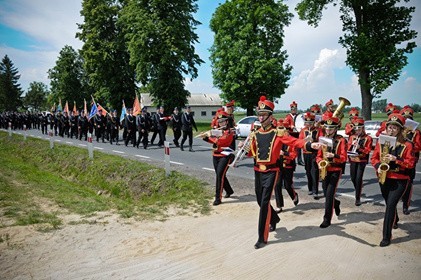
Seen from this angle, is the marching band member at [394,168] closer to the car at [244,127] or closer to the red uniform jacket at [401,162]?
the red uniform jacket at [401,162]

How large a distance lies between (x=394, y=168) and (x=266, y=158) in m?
2.10

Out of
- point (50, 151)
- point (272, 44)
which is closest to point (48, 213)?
point (50, 151)

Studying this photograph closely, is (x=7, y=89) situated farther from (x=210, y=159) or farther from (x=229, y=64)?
(x=210, y=159)

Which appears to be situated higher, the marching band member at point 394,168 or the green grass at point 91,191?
the marching band member at point 394,168

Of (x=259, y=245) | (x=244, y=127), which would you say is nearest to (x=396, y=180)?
(x=259, y=245)

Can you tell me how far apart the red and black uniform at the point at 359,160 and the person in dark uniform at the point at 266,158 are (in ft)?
9.94

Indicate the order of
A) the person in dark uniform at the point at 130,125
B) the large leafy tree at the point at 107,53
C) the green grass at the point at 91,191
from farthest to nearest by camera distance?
the large leafy tree at the point at 107,53
the person in dark uniform at the point at 130,125
the green grass at the point at 91,191

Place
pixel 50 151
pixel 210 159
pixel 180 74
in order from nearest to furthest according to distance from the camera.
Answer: pixel 210 159 → pixel 50 151 → pixel 180 74

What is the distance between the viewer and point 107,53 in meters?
38.8

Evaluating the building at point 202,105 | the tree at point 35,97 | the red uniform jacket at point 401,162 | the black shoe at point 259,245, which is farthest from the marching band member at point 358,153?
the tree at point 35,97

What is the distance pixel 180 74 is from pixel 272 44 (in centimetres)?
1044

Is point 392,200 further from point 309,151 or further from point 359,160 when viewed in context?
point 309,151

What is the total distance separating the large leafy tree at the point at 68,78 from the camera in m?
58.2

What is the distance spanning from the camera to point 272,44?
33.6 metres
